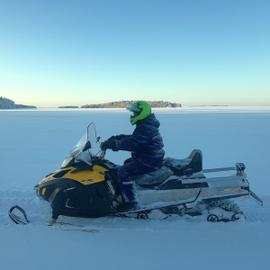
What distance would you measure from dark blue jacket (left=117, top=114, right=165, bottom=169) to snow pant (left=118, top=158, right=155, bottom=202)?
6cm

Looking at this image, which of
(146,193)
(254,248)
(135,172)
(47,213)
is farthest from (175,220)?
(47,213)

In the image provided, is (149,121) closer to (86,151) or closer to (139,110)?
(139,110)

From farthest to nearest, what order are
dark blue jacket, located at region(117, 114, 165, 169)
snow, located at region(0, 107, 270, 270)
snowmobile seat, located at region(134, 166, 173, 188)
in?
snowmobile seat, located at region(134, 166, 173, 188) < dark blue jacket, located at region(117, 114, 165, 169) < snow, located at region(0, 107, 270, 270)

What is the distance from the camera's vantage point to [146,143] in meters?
4.11

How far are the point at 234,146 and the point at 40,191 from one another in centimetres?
796

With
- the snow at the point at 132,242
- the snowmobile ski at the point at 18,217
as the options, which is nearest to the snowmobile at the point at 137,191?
the snow at the point at 132,242

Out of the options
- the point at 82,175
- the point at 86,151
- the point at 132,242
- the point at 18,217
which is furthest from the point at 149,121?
the point at 18,217

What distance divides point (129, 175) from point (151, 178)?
10.5 inches

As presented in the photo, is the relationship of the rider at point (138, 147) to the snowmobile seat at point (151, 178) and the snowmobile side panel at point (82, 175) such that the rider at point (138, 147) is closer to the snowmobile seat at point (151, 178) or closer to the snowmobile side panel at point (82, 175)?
the snowmobile seat at point (151, 178)

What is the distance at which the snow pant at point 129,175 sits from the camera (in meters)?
4.16

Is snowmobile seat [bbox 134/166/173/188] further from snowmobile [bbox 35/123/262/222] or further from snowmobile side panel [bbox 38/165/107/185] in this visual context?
snowmobile side panel [bbox 38/165/107/185]

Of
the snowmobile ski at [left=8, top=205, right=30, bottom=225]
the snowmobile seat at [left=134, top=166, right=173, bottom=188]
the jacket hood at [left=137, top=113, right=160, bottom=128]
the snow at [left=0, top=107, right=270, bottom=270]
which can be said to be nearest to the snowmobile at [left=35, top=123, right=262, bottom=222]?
the snowmobile seat at [left=134, top=166, right=173, bottom=188]

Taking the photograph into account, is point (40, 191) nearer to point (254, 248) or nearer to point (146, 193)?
point (146, 193)

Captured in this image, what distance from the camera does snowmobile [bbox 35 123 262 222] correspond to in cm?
413
